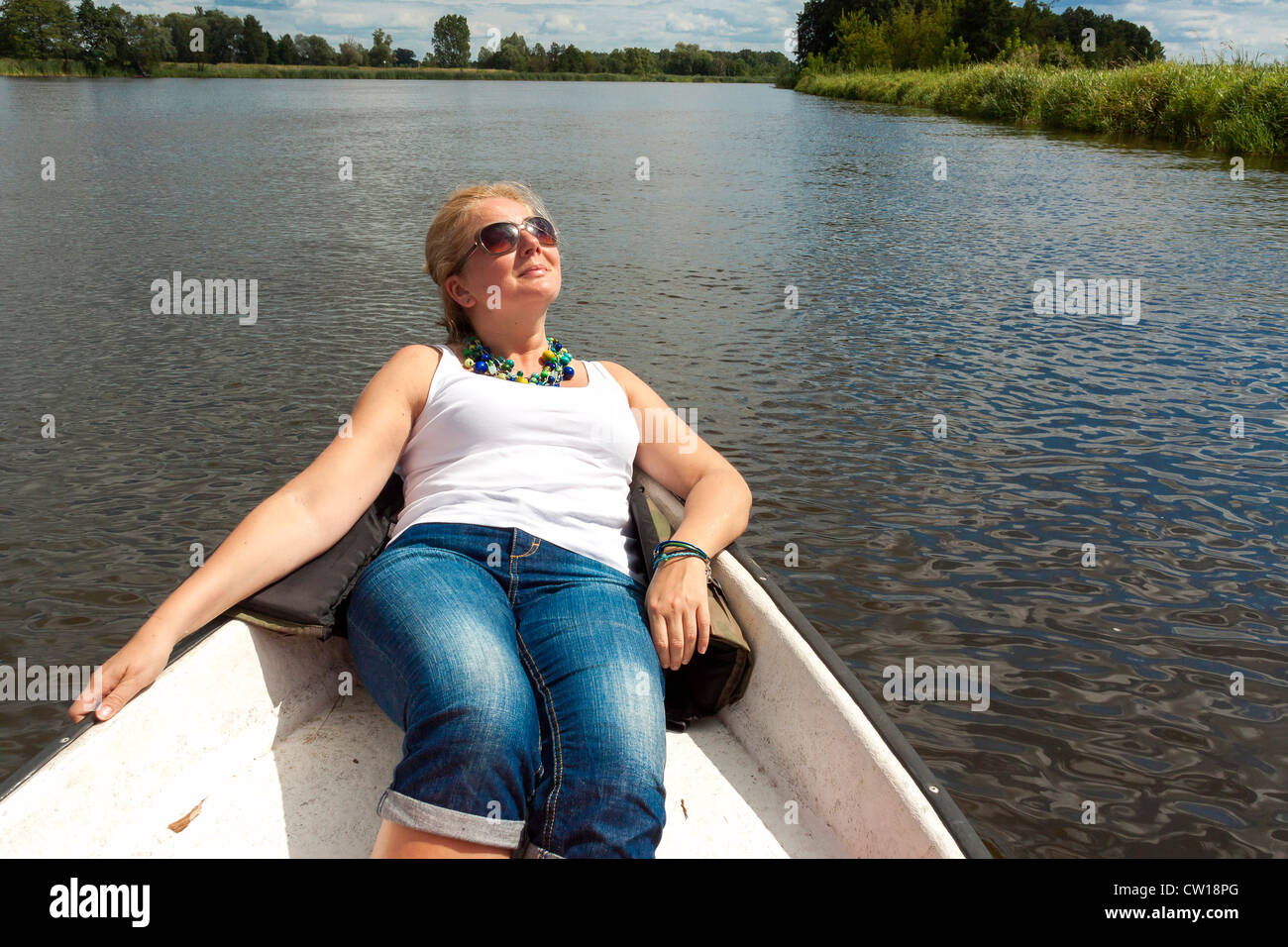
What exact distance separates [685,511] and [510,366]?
77 centimetres

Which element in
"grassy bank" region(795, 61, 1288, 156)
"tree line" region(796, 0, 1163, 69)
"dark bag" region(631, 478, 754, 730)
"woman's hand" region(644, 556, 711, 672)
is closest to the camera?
"woman's hand" region(644, 556, 711, 672)

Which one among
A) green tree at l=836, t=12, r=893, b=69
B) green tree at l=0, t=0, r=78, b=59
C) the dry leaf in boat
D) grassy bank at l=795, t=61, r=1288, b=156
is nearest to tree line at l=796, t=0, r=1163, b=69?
green tree at l=836, t=12, r=893, b=69

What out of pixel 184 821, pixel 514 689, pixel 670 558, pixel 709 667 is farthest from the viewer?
pixel 709 667

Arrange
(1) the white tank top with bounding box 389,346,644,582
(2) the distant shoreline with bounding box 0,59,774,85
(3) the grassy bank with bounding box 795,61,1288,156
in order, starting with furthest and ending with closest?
(2) the distant shoreline with bounding box 0,59,774,85, (3) the grassy bank with bounding box 795,61,1288,156, (1) the white tank top with bounding box 389,346,644,582

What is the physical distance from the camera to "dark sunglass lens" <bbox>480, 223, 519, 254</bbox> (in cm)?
320

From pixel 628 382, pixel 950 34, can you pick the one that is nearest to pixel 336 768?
pixel 628 382

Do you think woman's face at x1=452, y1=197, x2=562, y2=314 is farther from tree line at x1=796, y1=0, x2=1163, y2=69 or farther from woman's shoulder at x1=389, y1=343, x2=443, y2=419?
tree line at x1=796, y1=0, x2=1163, y2=69

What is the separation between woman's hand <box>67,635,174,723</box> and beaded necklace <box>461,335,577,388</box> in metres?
1.27

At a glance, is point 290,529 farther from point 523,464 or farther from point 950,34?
point 950,34

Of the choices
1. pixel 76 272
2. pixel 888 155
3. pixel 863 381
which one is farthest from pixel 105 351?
pixel 888 155

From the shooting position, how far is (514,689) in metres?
2.36

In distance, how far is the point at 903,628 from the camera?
480cm
